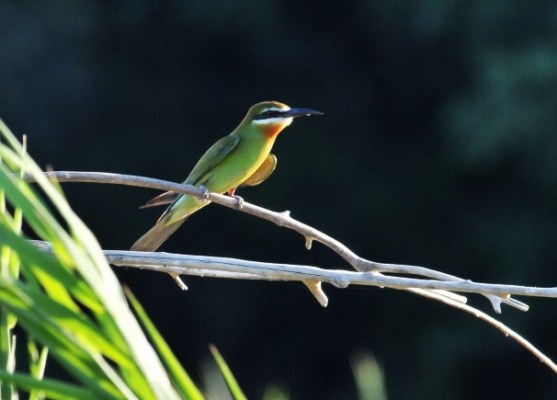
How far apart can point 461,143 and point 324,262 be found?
1422 mm

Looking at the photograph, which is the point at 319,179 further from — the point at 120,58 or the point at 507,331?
the point at 507,331

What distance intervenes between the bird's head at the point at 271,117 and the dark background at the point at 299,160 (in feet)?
15.3

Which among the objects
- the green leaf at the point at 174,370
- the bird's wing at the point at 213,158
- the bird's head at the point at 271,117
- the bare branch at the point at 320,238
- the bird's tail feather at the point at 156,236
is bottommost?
the green leaf at the point at 174,370

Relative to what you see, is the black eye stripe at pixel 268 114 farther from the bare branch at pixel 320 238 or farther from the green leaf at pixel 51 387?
the green leaf at pixel 51 387

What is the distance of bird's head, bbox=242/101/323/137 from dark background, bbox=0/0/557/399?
4666 millimetres

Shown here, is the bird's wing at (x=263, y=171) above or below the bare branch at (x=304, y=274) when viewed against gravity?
above

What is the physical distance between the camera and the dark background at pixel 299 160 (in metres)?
8.40

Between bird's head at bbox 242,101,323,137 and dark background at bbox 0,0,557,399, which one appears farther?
dark background at bbox 0,0,557,399

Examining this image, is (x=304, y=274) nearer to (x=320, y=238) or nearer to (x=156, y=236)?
(x=320, y=238)

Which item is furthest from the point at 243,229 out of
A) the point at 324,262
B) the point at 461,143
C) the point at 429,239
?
the point at 461,143

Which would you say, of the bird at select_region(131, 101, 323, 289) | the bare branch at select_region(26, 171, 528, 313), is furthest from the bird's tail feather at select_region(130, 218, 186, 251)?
the bare branch at select_region(26, 171, 528, 313)

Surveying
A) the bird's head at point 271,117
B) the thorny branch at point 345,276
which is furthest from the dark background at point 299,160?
the thorny branch at point 345,276

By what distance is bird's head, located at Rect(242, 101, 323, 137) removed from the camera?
3.32 m

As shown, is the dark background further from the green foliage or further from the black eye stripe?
the green foliage
